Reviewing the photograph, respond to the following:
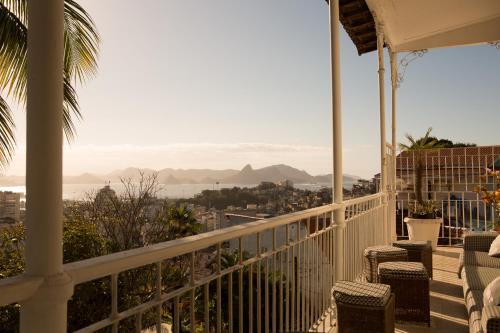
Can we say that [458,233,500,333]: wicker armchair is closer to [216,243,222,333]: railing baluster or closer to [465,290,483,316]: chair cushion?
[465,290,483,316]: chair cushion

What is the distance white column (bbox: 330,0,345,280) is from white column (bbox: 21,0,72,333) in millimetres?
2514

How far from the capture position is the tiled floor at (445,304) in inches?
127

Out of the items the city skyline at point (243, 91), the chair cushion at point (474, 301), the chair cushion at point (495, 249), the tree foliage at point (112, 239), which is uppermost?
the city skyline at point (243, 91)

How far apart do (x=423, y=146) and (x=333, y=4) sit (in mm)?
5563

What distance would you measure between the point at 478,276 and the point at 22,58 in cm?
495

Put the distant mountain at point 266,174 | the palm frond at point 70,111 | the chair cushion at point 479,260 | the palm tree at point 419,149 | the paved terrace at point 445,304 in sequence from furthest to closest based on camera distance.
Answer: the distant mountain at point 266,174
the palm tree at point 419,149
the palm frond at point 70,111
the chair cushion at point 479,260
the paved terrace at point 445,304

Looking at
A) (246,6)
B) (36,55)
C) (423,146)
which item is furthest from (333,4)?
(246,6)

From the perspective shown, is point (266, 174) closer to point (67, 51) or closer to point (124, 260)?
point (67, 51)

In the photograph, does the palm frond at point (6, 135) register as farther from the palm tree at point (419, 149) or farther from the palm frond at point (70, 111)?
the palm tree at point (419, 149)

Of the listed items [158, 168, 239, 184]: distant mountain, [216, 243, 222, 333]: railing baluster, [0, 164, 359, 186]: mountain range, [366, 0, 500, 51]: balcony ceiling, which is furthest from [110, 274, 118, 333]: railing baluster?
[158, 168, 239, 184]: distant mountain

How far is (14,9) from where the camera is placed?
15.9 ft

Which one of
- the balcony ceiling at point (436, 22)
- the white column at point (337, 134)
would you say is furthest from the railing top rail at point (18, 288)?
the balcony ceiling at point (436, 22)

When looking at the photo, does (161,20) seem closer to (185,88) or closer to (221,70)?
(221,70)

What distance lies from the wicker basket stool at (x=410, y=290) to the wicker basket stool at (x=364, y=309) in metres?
0.75
